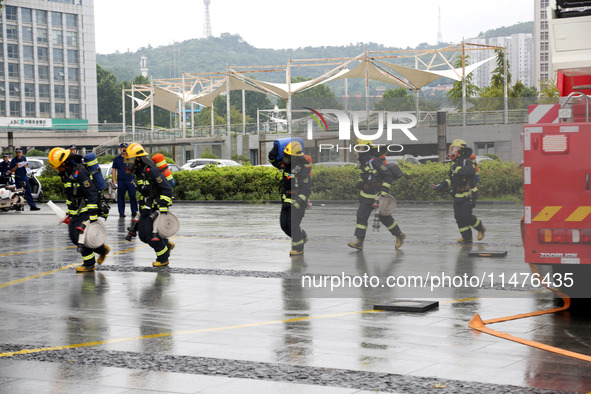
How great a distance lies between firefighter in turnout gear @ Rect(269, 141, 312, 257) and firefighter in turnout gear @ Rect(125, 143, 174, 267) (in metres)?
2.06

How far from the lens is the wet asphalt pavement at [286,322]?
19.2 feet

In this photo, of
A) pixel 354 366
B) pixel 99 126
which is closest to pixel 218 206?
pixel 354 366

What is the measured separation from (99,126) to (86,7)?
3419 cm

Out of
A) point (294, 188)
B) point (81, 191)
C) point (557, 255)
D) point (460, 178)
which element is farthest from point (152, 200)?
point (557, 255)

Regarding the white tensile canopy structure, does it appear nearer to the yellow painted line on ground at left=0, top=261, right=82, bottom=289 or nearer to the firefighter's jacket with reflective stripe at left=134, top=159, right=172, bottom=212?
the firefighter's jacket with reflective stripe at left=134, top=159, right=172, bottom=212

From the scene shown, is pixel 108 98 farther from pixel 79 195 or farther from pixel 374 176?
pixel 79 195

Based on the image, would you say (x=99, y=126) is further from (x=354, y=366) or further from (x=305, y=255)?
(x=354, y=366)

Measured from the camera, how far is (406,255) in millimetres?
12461

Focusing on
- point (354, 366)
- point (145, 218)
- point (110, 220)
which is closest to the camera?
point (354, 366)

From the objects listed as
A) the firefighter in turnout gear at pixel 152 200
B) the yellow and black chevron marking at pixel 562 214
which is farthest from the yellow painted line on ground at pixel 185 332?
the firefighter in turnout gear at pixel 152 200

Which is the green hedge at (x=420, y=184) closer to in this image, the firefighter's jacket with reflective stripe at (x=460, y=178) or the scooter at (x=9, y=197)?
the firefighter's jacket with reflective stripe at (x=460, y=178)

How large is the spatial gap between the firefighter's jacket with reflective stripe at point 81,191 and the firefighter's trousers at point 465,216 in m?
5.75

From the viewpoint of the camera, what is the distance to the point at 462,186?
13.7 m

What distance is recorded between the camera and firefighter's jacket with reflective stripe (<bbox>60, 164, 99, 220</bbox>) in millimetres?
11859
